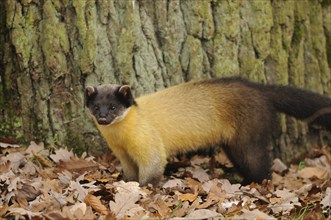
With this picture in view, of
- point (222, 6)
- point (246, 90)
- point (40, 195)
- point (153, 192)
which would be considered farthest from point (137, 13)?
point (40, 195)

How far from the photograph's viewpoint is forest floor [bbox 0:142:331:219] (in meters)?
5.87

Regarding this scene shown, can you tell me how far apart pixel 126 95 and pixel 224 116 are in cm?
138

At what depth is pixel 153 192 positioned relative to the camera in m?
6.96

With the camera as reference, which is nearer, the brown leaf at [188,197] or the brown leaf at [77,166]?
the brown leaf at [188,197]

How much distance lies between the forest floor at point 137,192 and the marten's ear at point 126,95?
883 mm

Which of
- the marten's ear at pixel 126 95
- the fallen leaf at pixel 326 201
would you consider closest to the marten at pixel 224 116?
the marten's ear at pixel 126 95

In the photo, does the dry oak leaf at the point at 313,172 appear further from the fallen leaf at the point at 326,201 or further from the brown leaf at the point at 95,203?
the brown leaf at the point at 95,203

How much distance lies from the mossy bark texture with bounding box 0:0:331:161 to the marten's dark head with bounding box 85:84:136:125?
657mm

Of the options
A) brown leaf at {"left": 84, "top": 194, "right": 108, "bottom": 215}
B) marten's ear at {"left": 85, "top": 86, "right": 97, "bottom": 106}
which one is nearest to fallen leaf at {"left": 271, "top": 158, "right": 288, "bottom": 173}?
marten's ear at {"left": 85, "top": 86, "right": 97, "bottom": 106}

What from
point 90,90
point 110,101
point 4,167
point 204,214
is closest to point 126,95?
point 110,101

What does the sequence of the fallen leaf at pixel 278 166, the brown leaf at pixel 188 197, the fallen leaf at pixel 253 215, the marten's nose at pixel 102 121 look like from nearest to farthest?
1. the fallen leaf at pixel 253 215
2. the brown leaf at pixel 188 197
3. the marten's nose at pixel 102 121
4. the fallen leaf at pixel 278 166

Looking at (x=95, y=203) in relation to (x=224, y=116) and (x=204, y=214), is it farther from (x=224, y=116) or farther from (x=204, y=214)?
(x=224, y=116)

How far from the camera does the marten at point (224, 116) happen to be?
25.6 ft

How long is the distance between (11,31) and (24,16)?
0.26 metres
